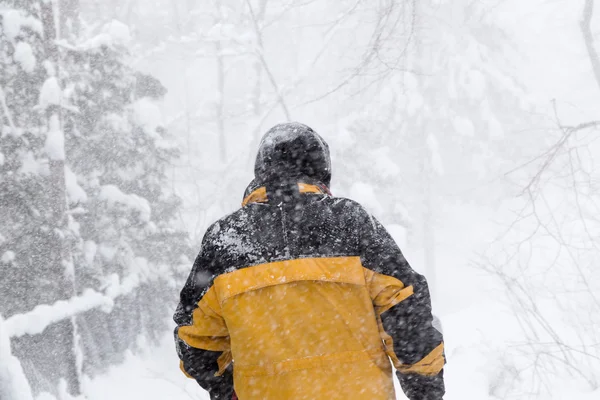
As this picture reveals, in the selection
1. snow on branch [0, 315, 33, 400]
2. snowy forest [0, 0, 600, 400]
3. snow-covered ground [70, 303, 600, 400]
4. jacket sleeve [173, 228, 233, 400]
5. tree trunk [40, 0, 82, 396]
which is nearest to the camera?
jacket sleeve [173, 228, 233, 400]

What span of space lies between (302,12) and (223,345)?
28534 millimetres

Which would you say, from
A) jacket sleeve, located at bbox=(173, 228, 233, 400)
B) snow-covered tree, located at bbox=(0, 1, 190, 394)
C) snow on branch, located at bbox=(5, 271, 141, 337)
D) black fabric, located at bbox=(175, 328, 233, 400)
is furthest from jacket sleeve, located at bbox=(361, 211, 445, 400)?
snow-covered tree, located at bbox=(0, 1, 190, 394)

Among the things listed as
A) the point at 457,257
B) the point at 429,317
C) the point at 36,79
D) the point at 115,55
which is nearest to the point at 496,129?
the point at 457,257

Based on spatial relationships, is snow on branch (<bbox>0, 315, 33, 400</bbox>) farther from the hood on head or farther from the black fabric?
the hood on head

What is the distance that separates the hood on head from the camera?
6.88 ft

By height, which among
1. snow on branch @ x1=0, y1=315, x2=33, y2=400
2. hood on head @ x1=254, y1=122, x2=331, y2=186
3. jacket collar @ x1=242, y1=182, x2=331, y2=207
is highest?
hood on head @ x1=254, y1=122, x2=331, y2=186

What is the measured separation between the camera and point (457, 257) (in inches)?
1053

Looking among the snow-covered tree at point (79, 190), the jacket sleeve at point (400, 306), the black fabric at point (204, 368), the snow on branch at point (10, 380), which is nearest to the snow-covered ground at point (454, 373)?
the snow-covered tree at point (79, 190)

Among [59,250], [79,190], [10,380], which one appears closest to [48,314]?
[59,250]

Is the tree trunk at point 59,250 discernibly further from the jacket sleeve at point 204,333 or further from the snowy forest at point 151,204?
the jacket sleeve at point 204,333

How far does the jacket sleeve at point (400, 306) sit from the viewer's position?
1895 mm

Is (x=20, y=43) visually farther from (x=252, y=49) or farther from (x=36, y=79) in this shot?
(x=252, y=49)

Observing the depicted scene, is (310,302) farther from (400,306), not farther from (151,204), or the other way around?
(151,204)

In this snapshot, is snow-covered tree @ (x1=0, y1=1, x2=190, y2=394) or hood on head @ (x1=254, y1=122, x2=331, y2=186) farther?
snow-covered tree @ (x1=0, y1=1, x2=190, y2=394)
